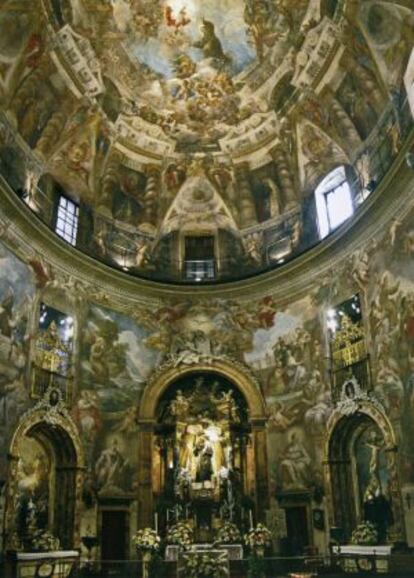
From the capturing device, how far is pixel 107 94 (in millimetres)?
23031

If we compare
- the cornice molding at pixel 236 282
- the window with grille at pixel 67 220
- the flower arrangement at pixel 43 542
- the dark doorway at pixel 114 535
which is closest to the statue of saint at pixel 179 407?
the dark doorway at pixel 114 535

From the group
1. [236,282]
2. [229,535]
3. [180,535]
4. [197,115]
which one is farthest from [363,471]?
[197,115]

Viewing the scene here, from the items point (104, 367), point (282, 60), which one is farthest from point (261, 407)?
point (282, 60)

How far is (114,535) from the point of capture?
65.3ft

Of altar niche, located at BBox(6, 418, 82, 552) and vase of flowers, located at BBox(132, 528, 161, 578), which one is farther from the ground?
altar niche, located at BBox(6, 418, 82, 552)

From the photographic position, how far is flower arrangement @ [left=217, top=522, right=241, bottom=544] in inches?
739

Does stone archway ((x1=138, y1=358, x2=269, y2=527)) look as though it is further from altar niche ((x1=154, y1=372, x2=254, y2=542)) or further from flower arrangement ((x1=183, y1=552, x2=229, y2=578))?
flower arrangement ((x1=183, y1=552, x2=229, y2=578))

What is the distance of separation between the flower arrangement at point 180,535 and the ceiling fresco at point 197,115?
35.2ft

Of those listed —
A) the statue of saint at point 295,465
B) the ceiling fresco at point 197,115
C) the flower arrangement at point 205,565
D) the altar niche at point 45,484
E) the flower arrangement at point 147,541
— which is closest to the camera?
the flower arrangement at point 205,565

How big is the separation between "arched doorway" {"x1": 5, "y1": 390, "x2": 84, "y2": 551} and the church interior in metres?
0.08

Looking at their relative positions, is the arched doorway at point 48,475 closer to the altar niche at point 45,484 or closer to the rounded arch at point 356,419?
the altar niche at point 45,484

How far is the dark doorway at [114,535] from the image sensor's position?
64.3 feet

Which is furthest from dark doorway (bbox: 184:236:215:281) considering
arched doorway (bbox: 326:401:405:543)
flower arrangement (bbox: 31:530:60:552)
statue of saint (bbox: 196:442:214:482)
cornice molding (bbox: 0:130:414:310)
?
flower arrangement (bbox: 31:530:60:552)

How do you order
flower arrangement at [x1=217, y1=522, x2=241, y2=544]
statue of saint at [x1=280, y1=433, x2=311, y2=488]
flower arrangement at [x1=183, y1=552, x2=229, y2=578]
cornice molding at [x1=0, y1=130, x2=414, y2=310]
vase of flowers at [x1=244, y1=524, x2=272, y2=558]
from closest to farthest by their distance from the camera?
flower arrangement at [x1=183, y1=552, x2=229, y2=578]
vase of flowers at [x1=244, y1=524, x2=272, y2=558]
cornice molding at [x1=0, y1=130, x2=414, y2=310]
flower arrangement at [x1=217, y1=522, x2=241, y2=544]
statue of saint at [x1=280, y1=433, x2=311, y2=488]
